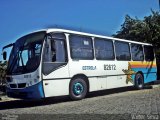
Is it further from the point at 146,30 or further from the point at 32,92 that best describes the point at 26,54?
the point at 146,30

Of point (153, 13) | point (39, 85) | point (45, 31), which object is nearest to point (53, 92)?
point (39, 85)

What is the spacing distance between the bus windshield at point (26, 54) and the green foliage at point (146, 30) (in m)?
13.1

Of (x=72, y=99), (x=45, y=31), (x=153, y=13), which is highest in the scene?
(x=153, y=13)

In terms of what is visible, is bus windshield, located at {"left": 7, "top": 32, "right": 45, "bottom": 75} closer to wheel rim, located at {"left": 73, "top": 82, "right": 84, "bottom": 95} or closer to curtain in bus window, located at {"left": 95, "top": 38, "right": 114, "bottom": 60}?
wheel rim, located at {"left": 73, "top": 82, "right": 84, "bottom": 95}

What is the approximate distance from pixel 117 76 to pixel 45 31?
5.31 m

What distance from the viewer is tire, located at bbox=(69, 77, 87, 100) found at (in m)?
13.4

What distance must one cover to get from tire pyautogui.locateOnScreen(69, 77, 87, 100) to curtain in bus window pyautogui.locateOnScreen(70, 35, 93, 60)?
1.01 metres

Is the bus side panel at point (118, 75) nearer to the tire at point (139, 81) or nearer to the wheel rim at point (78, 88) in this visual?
the tire at point (139, 81)

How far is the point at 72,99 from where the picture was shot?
13523 mm

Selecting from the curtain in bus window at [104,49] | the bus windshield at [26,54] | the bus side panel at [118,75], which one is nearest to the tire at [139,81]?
the bus side panel at [118,75]

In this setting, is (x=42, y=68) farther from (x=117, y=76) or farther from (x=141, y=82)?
(x=141, y=82)

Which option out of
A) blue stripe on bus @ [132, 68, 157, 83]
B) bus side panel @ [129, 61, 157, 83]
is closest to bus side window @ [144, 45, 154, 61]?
bus side panel @ [129, 61, 157, 83]

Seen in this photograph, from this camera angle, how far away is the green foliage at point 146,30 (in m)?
24.3

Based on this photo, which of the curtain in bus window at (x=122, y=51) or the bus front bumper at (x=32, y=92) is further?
the curtain in bus window at (x=122, y=51)
